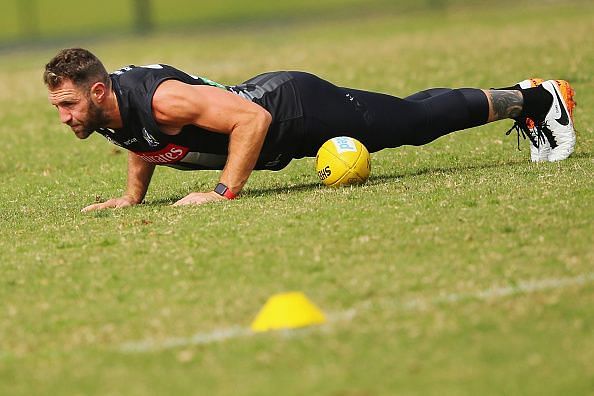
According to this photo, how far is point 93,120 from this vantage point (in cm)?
968

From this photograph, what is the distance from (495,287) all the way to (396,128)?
13.5ft

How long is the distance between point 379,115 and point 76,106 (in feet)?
8.86

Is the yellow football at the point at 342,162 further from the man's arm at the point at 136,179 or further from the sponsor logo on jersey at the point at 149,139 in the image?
the man's arm at the point at 136,179

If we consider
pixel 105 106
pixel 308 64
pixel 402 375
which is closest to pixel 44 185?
pixel 105 106

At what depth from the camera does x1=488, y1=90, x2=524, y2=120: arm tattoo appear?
10.8 meters

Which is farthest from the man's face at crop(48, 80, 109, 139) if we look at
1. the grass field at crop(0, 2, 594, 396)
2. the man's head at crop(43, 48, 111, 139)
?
the grass field at crop(0, 2, 594, 396)

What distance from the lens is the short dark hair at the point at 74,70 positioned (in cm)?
947

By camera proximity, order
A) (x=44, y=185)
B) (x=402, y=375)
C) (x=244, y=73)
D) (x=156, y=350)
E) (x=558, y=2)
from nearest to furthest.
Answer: (x=402, y=375) → (x=156, y=350) → (x=44, y=185) → (x=244, y=73) → (x=558, y=2)

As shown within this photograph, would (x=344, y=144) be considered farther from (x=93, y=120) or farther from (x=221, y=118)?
(x=93, y=120)

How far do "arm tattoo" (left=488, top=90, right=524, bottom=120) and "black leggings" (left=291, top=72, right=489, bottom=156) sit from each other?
105 mm

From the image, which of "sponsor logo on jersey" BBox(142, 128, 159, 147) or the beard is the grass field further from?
the beard

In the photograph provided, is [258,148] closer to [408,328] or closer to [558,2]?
[408,328]

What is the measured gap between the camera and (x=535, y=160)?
11203 millimetres

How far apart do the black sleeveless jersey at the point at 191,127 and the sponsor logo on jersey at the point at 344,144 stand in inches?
13.4
